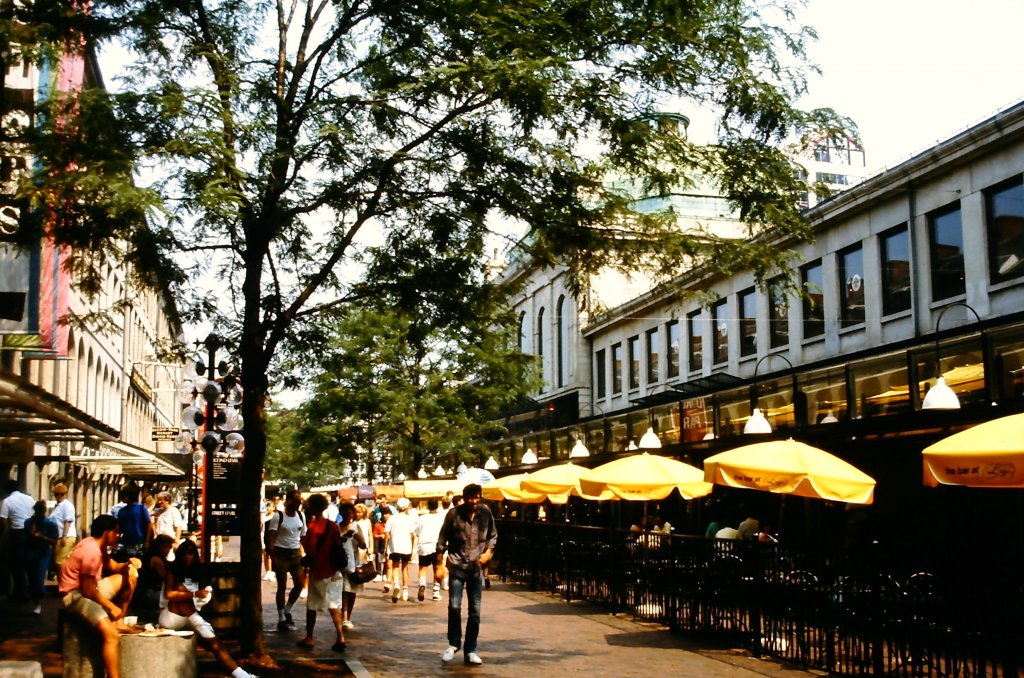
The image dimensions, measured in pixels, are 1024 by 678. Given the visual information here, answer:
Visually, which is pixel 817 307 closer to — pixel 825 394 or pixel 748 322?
→ pixel 748 322

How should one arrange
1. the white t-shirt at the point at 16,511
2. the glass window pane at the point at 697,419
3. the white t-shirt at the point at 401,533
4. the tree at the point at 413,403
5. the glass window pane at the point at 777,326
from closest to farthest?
the white t-shirt at the point at 16,511
the white t-shirt at the point at 401,533
the glass window pane at the point at 697,419
the glass window pane at the point at 777,326
the tree at the point at 413,403

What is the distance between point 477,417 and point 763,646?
113 ft

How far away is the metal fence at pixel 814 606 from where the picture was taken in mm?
10727

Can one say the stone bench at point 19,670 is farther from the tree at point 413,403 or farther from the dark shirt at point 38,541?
the tree at point 413,403

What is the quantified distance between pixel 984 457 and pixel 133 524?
14.3 m

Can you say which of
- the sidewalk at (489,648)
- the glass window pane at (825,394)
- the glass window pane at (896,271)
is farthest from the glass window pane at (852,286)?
the sidewalk at (489,648)

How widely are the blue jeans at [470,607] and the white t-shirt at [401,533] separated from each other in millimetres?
9398

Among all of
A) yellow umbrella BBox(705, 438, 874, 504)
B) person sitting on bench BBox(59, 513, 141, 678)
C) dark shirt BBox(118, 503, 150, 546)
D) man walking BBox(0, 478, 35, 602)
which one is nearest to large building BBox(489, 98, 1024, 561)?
yellow umbrella BBox(705, 438, 874, 504)

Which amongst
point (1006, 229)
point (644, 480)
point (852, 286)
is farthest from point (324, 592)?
point (852, 286)

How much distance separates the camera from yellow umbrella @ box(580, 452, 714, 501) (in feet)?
60.7

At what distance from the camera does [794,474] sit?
14.2 meters

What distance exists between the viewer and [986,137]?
27.0 metres

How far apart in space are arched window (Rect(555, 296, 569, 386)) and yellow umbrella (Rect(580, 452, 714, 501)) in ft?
132

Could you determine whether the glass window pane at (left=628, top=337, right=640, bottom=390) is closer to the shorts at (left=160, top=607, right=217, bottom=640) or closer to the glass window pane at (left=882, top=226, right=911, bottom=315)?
the glass window pane at (left=882, top=226, right=911, bottom=315)
